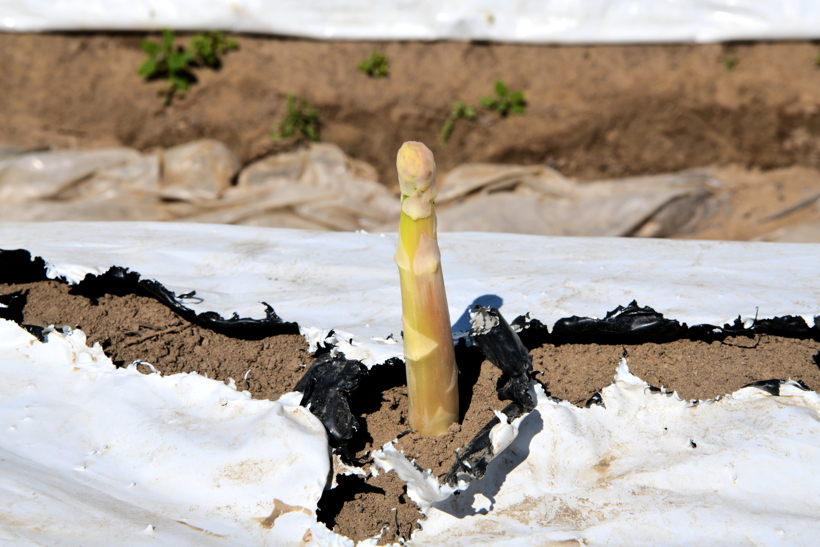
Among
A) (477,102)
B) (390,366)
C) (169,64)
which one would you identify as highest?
(169,64)

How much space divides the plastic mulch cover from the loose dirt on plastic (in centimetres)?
5

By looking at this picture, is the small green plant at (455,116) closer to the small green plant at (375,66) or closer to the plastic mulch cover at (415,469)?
the small green plant at (375,66)

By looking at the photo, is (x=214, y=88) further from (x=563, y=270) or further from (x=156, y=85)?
(x=563, y=270)

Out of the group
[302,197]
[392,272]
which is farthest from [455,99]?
[392,272]

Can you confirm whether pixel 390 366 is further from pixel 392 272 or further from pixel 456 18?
pixel 456 18

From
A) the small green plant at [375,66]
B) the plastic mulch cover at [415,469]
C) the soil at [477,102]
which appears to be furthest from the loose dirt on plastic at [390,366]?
the small green plant at [375,66]

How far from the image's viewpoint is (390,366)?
1194 mm

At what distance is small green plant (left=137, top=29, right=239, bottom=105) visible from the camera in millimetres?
3861

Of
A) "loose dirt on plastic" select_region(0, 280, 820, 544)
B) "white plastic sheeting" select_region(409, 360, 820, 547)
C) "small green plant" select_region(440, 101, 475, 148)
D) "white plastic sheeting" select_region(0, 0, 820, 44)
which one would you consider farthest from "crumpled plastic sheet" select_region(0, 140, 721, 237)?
"white plastic sheeting" select_region(409, 360, 820, 547)

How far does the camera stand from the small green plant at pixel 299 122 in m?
3.70

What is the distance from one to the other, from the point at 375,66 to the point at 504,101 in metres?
0.85

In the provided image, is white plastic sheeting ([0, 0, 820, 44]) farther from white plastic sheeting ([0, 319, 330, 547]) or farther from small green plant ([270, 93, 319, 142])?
white plastic sheeting ([0, 319, 330, 547])

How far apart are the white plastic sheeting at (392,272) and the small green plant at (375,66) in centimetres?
244

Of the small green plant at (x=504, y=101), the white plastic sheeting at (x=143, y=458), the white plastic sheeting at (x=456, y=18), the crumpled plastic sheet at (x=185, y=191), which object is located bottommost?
the white plastic sheeting at (x=143, y=458)
